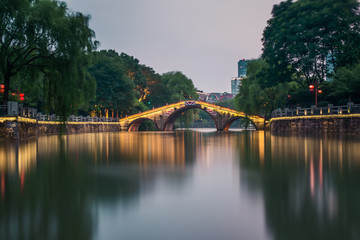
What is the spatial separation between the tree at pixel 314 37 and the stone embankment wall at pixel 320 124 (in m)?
4.81

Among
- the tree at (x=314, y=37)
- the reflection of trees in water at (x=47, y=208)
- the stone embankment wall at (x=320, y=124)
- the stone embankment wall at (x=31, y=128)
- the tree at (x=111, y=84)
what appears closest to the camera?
the reflection of trees in water at (x=47, y=208)

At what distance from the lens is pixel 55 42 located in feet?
53.2

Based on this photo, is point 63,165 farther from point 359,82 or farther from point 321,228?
point 359,82

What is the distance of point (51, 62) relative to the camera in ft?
53.9

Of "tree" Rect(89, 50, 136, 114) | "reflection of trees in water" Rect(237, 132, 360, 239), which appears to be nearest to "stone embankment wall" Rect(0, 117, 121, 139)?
"tree" Rect(89, 50, 136, 114)

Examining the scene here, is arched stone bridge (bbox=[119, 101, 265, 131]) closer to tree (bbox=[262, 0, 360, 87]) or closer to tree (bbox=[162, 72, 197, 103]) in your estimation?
tree (bbox=[162, 72, 197, 103])

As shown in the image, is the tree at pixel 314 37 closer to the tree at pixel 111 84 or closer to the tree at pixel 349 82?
the tree at pixel 349 82

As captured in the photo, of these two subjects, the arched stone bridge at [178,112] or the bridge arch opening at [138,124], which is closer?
the arched stone bridge at [178,112]

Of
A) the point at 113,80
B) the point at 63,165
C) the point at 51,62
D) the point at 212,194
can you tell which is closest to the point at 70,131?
the point at 113,80

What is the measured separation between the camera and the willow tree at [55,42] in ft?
50.3

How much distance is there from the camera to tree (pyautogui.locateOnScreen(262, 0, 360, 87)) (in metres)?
30.0

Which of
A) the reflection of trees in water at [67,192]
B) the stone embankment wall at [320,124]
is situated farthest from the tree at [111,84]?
the reflection of trees in water at [67,192]

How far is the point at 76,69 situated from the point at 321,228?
13.4 metres

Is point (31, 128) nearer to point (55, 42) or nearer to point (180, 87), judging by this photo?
point (55, 42)
